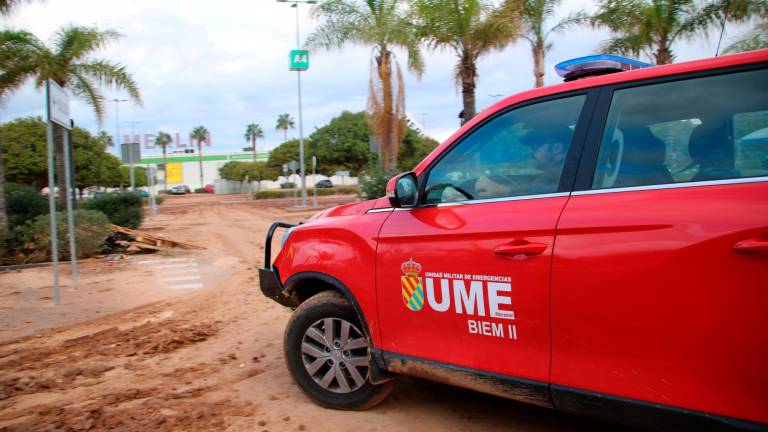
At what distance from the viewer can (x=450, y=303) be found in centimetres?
308

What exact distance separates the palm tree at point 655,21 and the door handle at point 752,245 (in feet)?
50.2

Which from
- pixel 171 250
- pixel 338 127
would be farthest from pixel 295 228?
pixel 338 127

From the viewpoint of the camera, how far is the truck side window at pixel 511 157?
2.95m

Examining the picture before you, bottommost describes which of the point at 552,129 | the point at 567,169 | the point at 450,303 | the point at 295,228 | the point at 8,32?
the point at 450,303

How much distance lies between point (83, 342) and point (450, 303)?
15.1 feet

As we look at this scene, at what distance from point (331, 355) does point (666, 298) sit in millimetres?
2205

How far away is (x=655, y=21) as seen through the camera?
50.7 ft

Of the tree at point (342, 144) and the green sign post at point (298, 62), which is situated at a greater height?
the green sign post at point (298, 62)

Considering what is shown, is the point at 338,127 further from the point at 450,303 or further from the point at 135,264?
the point at 450,303

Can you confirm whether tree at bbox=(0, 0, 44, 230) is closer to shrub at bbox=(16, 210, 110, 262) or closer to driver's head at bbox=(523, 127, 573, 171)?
shrub at bbox=(16, 210, 110, 262)

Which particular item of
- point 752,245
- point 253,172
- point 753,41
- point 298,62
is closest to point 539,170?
point 752,245

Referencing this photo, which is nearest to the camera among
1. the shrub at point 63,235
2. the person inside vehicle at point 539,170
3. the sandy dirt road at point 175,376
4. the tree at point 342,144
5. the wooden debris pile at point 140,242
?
the person inside vehicle at point 539,170

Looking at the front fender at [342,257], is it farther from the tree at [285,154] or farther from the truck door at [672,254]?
the tree at [285,154]

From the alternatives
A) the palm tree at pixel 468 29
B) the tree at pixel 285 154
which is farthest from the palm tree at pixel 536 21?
the tree at pixel 285 154
